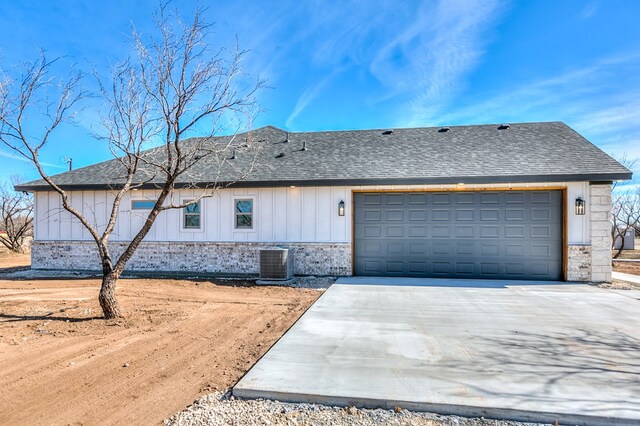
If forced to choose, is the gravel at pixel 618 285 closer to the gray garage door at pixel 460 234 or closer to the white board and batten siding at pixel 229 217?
the gray garage door at pixel 460 234

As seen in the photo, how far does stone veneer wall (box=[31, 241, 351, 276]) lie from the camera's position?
30.9ft

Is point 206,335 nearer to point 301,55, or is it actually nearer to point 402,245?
point 402,245

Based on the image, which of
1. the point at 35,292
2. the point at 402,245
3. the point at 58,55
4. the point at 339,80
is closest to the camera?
the point at 58,55

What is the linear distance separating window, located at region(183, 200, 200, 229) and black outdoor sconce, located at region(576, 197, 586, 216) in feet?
34.9

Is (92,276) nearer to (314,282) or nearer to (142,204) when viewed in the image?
(142,204)

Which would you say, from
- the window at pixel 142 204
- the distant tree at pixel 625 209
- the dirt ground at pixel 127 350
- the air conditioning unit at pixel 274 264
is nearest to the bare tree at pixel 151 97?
the dirt ground at pixel 127 350

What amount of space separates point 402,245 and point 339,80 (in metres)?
6.45

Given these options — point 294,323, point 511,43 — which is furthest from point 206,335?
point 511,43

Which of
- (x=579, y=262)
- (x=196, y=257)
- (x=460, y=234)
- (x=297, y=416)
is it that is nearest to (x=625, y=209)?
(x=579, y=262)

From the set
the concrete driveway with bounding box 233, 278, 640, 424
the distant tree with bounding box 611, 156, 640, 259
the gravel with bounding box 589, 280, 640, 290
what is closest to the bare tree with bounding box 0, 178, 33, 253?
the concrete driveway with bounding box 233, 278, 640, 424

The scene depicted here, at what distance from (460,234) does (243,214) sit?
6.36 meters

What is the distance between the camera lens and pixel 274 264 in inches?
342

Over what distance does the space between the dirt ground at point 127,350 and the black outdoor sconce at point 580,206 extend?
7206mm

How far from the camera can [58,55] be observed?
19.9 ft
